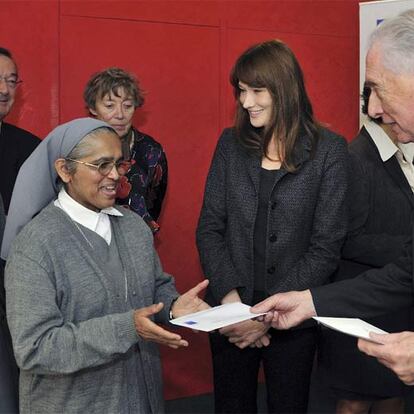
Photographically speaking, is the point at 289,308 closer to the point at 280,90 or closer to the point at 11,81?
the point at 280,90

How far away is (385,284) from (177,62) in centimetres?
259

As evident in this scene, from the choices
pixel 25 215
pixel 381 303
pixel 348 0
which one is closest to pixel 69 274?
pixel 25 215

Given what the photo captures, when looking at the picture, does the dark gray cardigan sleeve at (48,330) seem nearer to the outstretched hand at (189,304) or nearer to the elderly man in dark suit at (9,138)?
the outstretched hand at (189,304)

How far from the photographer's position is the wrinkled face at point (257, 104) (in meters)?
3.09

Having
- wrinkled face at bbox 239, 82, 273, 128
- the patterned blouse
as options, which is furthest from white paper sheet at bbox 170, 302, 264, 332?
the patterned blouse

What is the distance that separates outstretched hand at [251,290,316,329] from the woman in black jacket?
0.69 feet

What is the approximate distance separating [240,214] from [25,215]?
0.96 m

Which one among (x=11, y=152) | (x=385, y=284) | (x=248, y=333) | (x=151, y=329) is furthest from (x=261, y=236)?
(x=11, y=152)

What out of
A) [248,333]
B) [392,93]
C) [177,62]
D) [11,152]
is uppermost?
[177,62]

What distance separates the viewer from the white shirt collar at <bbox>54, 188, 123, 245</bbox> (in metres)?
2.56

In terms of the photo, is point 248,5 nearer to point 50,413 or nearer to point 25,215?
point 25,215

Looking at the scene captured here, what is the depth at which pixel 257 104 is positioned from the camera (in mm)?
3102

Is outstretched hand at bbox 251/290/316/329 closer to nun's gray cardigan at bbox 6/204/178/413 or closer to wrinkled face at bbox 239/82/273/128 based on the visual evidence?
nun's gray cardigan at bbox 6/204/178/413

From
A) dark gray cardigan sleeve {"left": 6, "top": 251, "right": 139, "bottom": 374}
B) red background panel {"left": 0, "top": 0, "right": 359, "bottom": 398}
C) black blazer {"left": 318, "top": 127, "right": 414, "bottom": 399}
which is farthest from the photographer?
red background panel {"left": 0, "top": 0, "right": 359, "bottom": 398}
